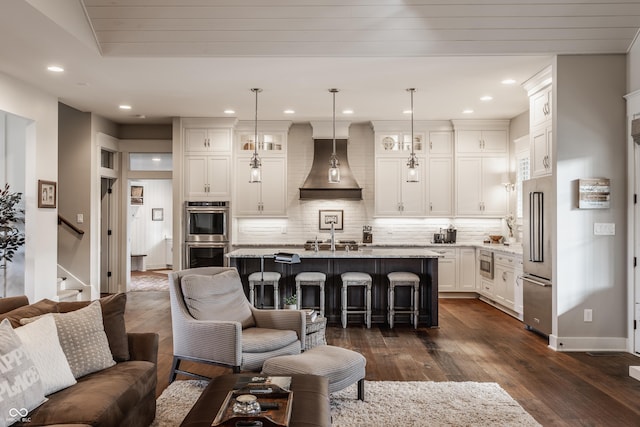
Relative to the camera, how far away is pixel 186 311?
12.1ft

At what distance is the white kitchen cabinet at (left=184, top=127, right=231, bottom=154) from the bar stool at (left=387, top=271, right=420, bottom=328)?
3.69 meters

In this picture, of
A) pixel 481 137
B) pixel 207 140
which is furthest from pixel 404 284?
pixel 207 140

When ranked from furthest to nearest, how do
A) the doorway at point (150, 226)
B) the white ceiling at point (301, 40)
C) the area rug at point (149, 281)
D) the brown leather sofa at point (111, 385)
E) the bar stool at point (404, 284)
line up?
the doorway at point (150, 226), the area rug at point (149, 281), the bar stool at point (404, 284), the white ceiling at point (301, 40), the brown leather sofa at point (111, 385)

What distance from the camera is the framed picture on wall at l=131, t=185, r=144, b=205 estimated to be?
11.6 meters

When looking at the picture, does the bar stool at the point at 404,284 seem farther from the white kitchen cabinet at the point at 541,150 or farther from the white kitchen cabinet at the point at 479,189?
the white kitchen cabinet at the point at 479,189

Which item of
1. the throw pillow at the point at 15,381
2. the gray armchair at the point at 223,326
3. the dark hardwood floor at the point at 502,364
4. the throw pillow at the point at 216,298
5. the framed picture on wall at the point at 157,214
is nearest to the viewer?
the throw pillow at the point at 15,381

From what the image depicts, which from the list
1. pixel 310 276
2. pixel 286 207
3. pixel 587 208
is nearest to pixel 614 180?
pixel 587 208

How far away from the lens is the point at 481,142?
784 centimetres

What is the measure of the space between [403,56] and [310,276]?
270 cm

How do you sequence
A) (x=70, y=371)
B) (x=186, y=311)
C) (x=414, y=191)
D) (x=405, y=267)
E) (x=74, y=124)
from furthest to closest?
(x=414, y=191) → (x=74, y=124) → (x=405, y=267) → (x=186, y=311) → (x=70, y=371)

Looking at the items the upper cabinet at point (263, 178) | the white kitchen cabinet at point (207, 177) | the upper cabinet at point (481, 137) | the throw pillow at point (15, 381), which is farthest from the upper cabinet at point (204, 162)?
the throw pillow at point (15, 381)

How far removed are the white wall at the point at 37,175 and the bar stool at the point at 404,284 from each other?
4.38m

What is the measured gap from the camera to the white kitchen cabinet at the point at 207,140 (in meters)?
7.68

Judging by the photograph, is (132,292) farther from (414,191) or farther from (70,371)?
(70,371)
